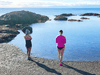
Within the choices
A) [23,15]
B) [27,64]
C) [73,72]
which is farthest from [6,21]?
[73,72]

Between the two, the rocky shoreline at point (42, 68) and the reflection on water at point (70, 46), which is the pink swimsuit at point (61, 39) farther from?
the reflection on water at point (70, 46)

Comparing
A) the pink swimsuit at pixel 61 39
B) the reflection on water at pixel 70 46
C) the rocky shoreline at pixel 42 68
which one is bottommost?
the reflection on water at pixel 70 46

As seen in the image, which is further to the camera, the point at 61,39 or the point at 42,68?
the point at 42,68

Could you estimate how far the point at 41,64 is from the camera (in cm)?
934

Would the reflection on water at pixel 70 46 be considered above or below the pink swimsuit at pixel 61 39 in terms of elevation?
below

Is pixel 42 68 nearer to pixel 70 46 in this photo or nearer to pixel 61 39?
pixel 61 39

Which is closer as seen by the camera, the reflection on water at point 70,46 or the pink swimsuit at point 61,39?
the pink swimsuit at point 61,39

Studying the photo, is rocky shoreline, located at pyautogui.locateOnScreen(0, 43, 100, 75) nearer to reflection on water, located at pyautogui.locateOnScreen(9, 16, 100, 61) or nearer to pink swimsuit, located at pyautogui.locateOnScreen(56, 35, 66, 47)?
pink swimsuit, located at pyautogui.locateOnScreen(56, 35, 66, 47)

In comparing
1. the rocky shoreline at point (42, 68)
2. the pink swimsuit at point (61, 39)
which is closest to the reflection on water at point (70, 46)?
the rocky shoreline at point (42, 68)

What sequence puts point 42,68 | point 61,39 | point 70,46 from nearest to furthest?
point 61,39, point 42,68, point 70,46

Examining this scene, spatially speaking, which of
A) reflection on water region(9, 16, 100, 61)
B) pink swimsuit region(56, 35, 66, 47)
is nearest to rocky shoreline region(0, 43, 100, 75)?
pink swimsuit region(56, 35, 66, 47)

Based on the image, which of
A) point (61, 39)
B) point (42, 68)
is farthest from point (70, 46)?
point (42, 68)

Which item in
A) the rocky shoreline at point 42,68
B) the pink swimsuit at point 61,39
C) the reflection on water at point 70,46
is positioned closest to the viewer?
the rocky shoreline at point 42,68

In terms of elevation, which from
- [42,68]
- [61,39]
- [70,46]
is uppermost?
[61,39]
